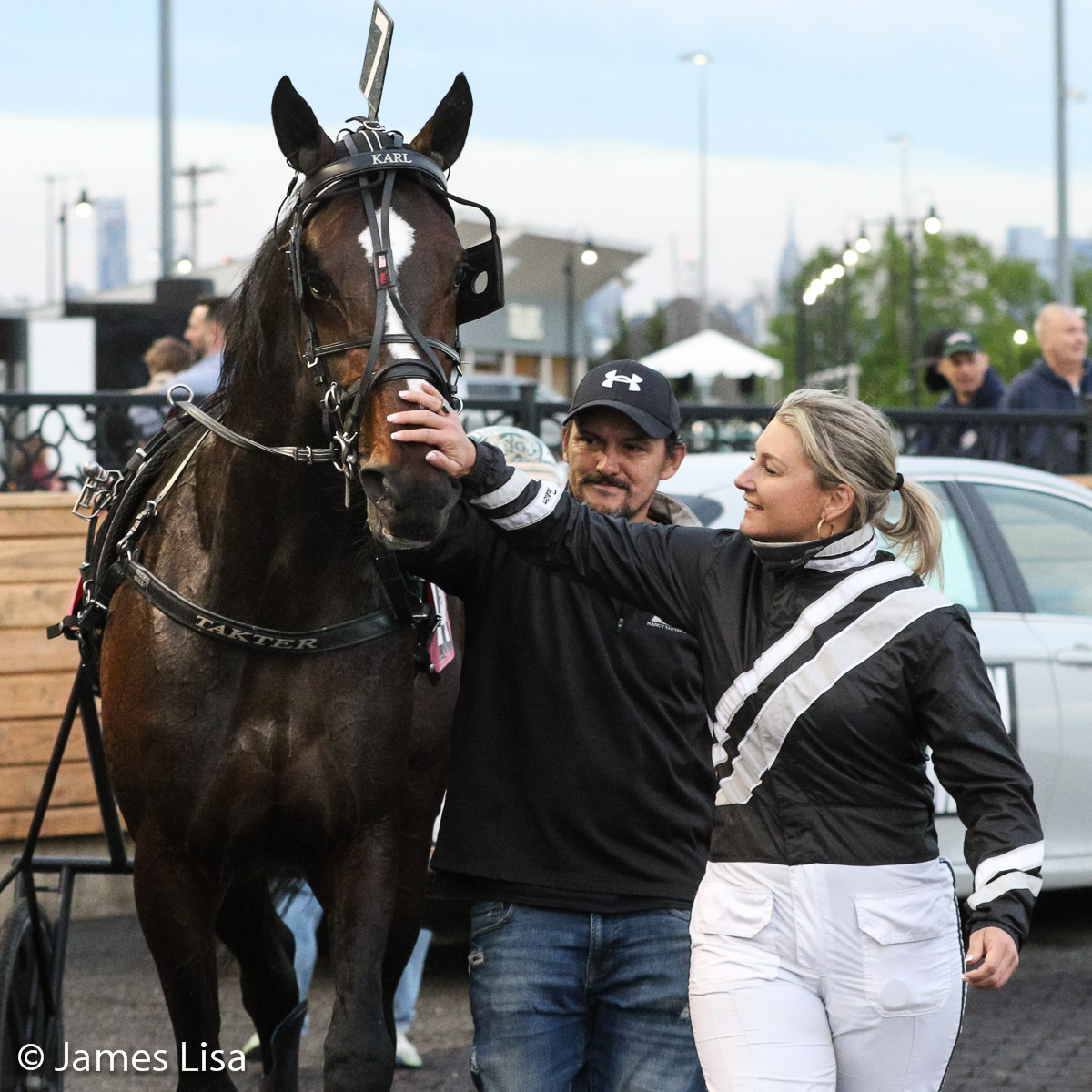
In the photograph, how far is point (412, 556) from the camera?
10.0ft

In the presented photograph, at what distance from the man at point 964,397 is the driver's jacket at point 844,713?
6.43 meters

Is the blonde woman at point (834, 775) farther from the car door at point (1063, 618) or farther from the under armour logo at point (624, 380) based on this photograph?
the car door at point (1063, 618)

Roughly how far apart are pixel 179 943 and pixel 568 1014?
898mm

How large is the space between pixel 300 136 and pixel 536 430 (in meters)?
4.72

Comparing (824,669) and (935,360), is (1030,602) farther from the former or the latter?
(935,360)

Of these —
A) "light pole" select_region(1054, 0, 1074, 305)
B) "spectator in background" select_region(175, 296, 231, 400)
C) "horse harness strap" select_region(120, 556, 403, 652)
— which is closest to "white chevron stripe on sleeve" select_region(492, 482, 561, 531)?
"horse harness strap" select_region(120, 556, 403, 652)

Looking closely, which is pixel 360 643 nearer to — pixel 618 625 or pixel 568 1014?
pixel 618 625

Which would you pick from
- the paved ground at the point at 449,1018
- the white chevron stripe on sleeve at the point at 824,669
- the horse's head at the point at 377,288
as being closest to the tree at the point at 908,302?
the paved ground at the point at 449,1018

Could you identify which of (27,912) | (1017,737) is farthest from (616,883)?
(1017,737)

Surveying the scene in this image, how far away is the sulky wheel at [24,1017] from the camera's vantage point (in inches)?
160

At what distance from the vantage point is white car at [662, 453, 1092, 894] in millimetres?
5887

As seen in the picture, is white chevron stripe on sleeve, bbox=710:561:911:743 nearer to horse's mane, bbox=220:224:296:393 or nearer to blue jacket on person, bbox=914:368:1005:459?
horse's mane, bbox=220:224:296:393

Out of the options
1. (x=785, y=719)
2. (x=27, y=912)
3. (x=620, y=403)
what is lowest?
(x=27, y=912)

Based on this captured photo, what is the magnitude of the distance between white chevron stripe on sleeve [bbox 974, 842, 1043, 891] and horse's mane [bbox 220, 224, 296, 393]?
5.27 feet
